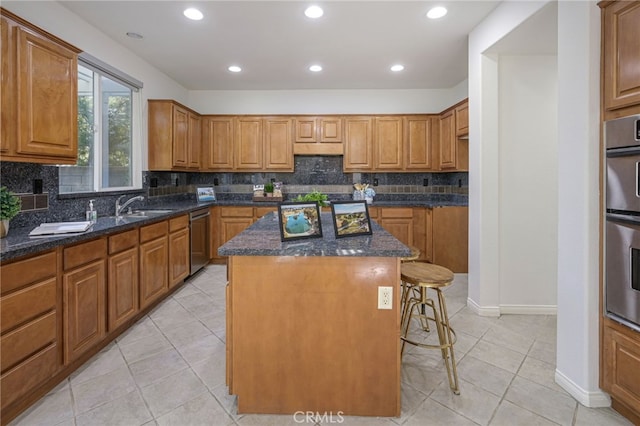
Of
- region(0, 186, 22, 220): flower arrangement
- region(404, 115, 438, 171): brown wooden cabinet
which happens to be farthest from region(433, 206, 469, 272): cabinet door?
region(0, 186, 22, 220): flower arrangement

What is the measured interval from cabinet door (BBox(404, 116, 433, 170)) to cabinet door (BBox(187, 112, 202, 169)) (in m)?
3.31

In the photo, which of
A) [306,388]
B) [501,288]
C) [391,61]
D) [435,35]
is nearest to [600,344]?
[501,288]

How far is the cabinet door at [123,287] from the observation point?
97.5 inches

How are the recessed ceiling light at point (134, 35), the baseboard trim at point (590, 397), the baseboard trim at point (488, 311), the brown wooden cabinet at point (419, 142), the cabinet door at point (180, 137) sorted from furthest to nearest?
the brown wooden cabinet at point (419, 142) < the cabinet door at point (180, 137) < the recessed ceiling light at point (134, 35) < the baseboard trim at point (488, 311) < the baseboard trim at point (590, 397)

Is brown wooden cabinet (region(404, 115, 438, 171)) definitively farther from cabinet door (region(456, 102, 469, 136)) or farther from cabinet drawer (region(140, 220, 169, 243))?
cabinet drawer (region(140, 220, 169, 243))

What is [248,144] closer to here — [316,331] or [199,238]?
[199,238]

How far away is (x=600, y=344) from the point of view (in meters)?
1.79

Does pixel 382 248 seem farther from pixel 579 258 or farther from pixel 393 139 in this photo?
pixel 393 139

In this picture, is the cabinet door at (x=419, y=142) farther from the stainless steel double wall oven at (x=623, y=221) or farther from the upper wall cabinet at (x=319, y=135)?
the stainless steel double wall oven at (x=623, y=221)

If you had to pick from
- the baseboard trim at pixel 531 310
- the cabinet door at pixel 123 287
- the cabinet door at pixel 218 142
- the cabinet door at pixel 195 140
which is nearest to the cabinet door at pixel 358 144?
the cabinet door at pixel 218 142

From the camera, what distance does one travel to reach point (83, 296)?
2.17 meters

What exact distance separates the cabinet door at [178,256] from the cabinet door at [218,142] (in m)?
1.59

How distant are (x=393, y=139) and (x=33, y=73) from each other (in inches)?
169

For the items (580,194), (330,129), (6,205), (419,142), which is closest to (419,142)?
(419,142)
